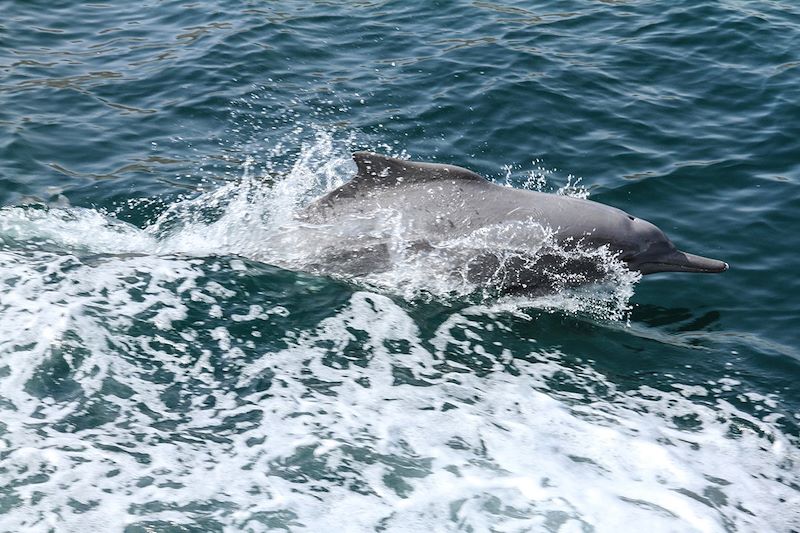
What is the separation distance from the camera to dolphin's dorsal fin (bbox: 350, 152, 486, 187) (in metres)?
9.14

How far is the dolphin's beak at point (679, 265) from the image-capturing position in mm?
9586

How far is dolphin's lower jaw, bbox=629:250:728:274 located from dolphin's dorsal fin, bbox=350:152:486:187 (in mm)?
1776

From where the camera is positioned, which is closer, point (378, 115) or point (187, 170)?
point (187, 170)

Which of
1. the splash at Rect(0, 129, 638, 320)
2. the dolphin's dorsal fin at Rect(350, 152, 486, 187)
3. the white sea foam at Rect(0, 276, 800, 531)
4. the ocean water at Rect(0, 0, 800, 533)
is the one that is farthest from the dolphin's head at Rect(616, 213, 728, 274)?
the dolphin's dorsal fin at Rect(350, 152, 486, 187)

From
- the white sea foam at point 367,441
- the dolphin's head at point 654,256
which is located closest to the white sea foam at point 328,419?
the white sea foam at point 367,441

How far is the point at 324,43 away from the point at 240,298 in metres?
7.06

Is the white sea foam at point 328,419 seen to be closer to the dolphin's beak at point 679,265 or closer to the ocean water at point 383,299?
the ocean water at point 383,299

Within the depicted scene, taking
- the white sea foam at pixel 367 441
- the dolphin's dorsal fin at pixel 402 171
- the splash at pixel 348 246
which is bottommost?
the white sea foam at pixel 367 441

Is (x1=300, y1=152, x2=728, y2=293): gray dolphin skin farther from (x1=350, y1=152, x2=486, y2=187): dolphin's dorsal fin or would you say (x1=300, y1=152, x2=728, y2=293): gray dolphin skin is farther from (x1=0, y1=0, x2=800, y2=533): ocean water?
(x1=0, y1=0, x2=800, y2=533): ocean water

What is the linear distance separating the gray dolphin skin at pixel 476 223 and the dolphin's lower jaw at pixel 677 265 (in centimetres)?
12

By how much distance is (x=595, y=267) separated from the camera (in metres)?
9.38

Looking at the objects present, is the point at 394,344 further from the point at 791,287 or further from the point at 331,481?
the point at 791,287

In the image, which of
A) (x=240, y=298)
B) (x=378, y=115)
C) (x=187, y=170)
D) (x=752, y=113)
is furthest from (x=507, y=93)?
(x=240, y=298)

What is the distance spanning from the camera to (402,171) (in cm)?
920
